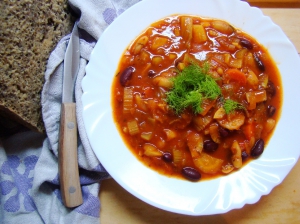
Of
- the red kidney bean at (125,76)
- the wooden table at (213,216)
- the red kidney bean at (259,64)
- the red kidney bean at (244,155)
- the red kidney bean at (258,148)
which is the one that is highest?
the red kidney bean at (259,64)

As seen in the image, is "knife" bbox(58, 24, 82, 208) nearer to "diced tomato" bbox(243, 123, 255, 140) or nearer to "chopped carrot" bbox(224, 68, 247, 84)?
"chopped carrot" bbox(224, 68, 247, 84)

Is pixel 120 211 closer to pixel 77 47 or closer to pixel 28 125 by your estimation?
pixel 28 125

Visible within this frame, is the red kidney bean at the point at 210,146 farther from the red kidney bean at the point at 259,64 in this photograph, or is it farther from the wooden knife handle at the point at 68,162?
the wooden knife handle at the point at 68,162

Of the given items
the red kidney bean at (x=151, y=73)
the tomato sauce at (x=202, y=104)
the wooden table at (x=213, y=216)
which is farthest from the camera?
the wooden table at (x=213, y=216)

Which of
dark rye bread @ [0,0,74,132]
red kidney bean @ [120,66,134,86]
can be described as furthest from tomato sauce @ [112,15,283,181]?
dark rye bread @ [0,0,74,132]

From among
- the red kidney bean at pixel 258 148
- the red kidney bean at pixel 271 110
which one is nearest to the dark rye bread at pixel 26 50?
the red kidney bean at pixel 258 148

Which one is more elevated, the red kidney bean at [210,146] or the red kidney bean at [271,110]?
the red kidney bean at [271,110]
